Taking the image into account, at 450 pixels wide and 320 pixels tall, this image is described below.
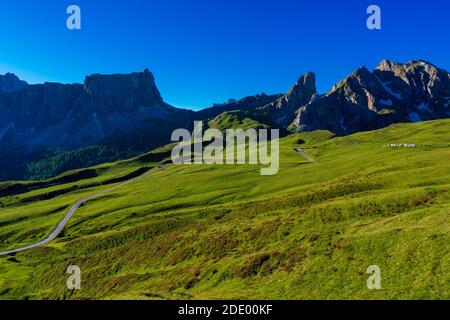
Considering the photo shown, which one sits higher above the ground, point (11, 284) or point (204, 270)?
point (204, 270)

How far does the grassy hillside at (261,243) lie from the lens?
36.1 metres

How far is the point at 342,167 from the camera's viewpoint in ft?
404

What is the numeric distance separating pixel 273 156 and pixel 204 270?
489 feet

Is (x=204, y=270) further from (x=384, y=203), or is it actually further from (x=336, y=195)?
(x=336, y=195)

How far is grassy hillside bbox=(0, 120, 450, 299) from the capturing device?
36.1 meters

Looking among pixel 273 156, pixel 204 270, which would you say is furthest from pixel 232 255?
pixel 273 156

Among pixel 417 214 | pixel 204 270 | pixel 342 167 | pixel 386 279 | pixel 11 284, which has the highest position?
pixel 342 167

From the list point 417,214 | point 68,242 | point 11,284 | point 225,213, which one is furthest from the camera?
point 68,242

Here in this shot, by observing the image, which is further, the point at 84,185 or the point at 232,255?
the point at 84,185

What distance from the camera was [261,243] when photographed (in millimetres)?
54781

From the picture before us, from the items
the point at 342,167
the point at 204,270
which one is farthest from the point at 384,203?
the point at 342,167

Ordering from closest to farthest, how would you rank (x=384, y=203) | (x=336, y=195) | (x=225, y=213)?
(x=384, y=203) < (x=336, y=195) < (x=225, y=213)

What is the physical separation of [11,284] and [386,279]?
6813cm
